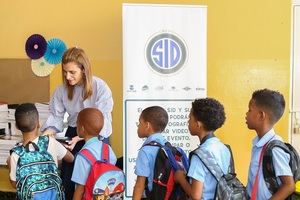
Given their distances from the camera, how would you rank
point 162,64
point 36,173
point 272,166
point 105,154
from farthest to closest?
point 162,64
point 105,154
point 36,173
point 272,166

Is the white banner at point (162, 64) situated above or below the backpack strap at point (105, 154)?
above

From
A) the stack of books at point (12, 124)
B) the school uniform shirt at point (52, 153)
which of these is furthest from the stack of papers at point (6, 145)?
the school uniform shirt at point (52, 153)

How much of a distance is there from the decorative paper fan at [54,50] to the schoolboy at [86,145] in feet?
6.93

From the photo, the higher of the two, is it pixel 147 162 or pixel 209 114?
pixel 209 114

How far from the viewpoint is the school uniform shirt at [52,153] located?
94.0 inches

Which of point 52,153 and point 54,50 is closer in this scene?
point 52,153

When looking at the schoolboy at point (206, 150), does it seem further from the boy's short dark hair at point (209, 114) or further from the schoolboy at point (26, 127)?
the schoolboy at point (26, 127)

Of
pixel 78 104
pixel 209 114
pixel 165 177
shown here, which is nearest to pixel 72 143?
pixel 78 104

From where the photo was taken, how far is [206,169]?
2191mm

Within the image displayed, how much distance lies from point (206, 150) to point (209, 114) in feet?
0.68

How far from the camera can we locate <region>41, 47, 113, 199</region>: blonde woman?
2.84 meters

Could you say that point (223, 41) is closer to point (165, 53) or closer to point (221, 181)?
point (165, 53)

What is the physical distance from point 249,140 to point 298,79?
82cm

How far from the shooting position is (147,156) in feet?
7.88
